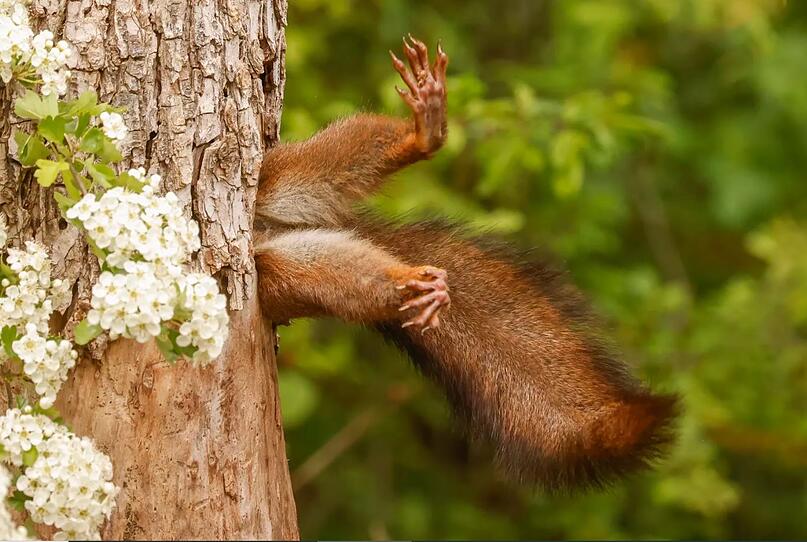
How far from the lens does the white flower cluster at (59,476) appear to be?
2.37 metres

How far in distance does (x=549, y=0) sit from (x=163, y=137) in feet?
13.3

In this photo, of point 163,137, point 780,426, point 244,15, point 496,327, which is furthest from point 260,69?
point 780,426

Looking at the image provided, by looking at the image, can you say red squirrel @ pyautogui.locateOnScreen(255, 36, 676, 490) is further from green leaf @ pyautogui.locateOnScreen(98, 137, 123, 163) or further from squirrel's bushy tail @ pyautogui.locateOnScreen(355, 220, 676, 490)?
green leaf @ pyautogui.locateOnScreen(98, 137, 123, 163)

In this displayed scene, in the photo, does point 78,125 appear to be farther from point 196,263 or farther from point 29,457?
point 29,457

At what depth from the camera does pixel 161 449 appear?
2.64 m

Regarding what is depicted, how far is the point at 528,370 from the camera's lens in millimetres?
2980

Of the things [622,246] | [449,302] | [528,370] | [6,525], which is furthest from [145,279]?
[622,246]

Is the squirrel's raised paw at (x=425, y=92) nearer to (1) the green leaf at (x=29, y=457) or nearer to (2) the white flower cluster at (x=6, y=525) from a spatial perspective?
(1) the green leaf at (x=29, y=457)

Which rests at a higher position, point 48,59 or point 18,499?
point 48,59

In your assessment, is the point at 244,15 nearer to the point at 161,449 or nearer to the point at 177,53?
the point at 177,53

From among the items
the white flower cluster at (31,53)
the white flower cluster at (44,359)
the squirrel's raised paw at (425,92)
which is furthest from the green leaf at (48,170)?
the squirrel's raised paw at (425,92)

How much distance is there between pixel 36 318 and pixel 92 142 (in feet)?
1.39

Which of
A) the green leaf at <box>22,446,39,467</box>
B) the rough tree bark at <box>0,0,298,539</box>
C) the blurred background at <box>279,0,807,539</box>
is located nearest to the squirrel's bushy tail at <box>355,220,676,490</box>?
the rough tree bark at <box>0,0,298,539</box>

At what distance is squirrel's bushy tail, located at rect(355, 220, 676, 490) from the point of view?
2828 mm
